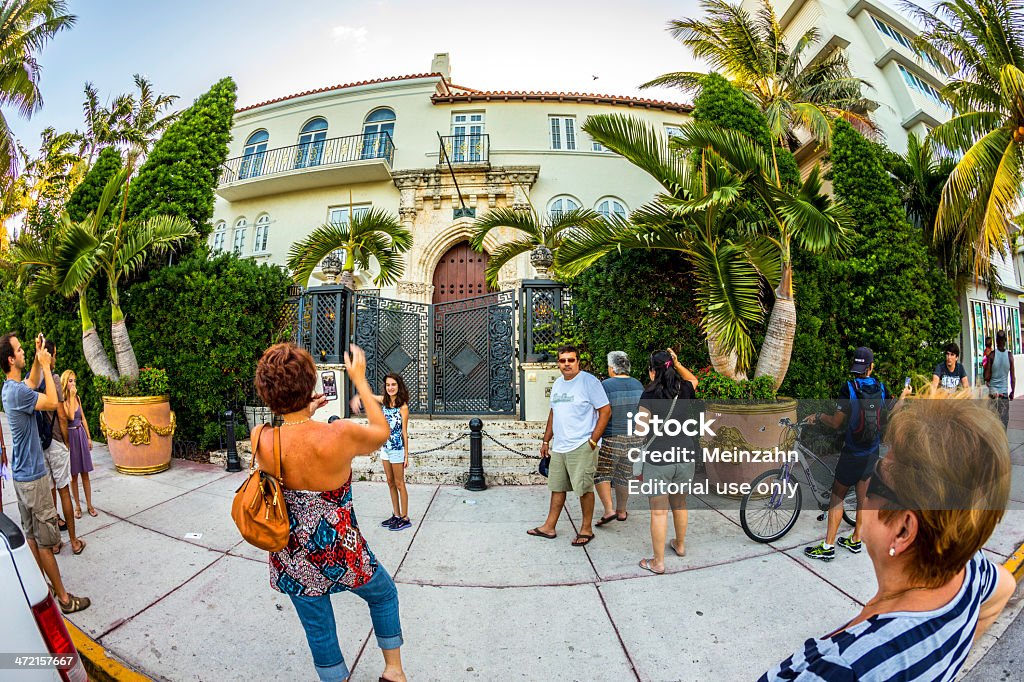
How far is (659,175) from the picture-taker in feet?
21.1

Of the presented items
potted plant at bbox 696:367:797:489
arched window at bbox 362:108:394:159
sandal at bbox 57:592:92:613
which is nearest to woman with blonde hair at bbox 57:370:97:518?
sandal at bbox 57:592:92:613

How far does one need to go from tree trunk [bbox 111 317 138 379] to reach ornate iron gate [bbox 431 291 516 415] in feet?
16.0

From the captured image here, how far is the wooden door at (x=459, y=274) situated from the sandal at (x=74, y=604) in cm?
1220

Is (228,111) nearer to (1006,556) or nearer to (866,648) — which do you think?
(866,648)

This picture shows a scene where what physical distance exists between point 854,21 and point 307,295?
79.1 feet

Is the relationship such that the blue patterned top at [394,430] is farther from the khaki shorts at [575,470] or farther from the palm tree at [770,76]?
the palm tree at [770,76]

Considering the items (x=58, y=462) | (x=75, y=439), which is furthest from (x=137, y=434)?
(x=58, y=462)

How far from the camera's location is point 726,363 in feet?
20.5

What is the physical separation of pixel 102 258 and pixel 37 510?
5749 mm

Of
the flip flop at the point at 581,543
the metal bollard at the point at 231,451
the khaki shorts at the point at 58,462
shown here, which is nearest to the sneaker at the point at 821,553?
the flip flop at the point at 581,543

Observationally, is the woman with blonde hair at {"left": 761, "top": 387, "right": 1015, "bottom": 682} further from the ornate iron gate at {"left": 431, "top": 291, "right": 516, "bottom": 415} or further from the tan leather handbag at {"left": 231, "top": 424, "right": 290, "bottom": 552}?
the ornate iron gate at {"left": 431, "top": 291, "right": 516, "bottom": 415}

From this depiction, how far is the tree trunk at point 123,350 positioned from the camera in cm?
745

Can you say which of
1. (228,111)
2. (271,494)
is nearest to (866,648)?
(271,494)

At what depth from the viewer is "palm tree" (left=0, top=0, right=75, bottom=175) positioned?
11664mm
